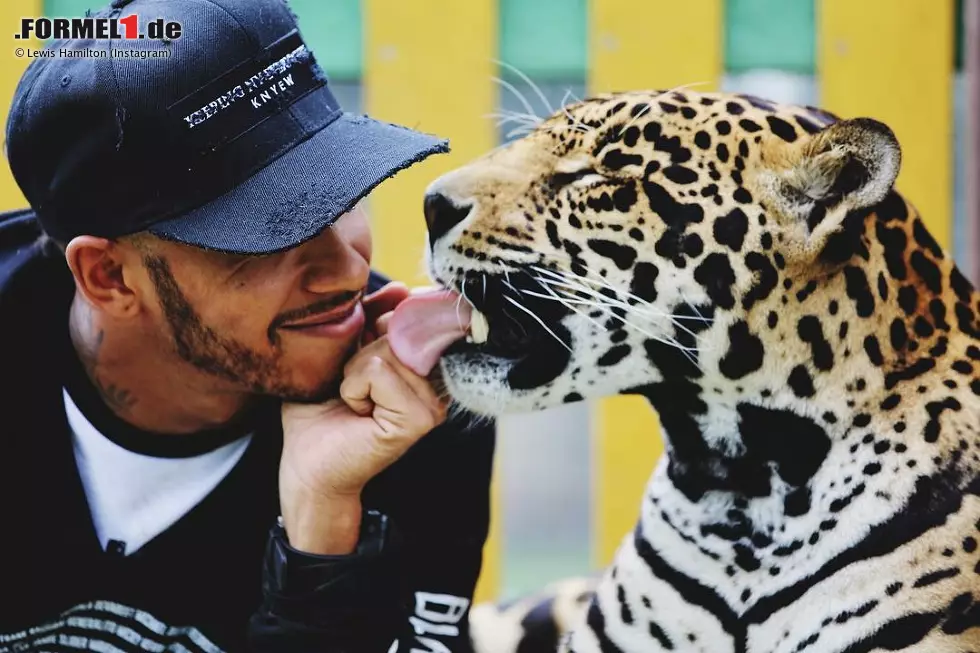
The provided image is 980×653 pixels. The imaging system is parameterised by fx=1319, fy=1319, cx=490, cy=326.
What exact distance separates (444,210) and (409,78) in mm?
1386

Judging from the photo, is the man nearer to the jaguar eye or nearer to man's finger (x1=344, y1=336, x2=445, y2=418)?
man's finger (x1=344, y1=336, x2=445, y2=418)

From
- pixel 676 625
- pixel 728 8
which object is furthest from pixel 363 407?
pixel 728 8

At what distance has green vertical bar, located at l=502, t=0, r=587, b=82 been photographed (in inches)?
128

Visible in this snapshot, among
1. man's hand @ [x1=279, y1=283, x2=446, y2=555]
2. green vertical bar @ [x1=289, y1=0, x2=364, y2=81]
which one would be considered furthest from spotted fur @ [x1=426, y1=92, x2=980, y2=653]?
green vertical bar @ [x1=289, y1=0, x2=364, y2=81]

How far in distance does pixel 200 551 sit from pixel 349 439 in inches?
16.3

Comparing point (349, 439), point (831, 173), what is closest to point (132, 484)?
point (349, 439)

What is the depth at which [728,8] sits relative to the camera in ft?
10.7

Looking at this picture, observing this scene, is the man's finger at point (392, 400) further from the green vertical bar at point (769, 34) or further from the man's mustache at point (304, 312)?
the green vertical bar at point (769, 34)

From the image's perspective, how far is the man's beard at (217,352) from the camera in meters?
2.15

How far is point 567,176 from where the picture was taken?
6.32 feet

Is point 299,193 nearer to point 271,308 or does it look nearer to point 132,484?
point 271,308

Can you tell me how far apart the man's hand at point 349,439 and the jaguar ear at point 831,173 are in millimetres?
626

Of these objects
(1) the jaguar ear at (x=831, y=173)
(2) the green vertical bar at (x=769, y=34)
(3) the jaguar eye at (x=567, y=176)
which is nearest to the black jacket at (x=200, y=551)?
(3) the jaguar eye at (x=567, y=176)

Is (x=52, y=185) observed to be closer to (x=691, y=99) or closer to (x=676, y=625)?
(x=691, y=99)
